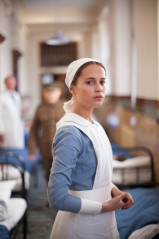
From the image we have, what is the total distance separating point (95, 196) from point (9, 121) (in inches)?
150

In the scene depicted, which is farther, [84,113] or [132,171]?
[132,171]

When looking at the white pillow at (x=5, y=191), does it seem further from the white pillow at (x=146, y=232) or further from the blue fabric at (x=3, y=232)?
the white pillow at (x=146, y=232)

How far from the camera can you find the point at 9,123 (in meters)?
4.81

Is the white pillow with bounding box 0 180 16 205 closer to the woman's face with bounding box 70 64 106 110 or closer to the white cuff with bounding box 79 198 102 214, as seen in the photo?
the white cuff with bounding box 79 198 102 214

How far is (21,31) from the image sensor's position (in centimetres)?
725

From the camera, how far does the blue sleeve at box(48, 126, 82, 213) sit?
1.06m

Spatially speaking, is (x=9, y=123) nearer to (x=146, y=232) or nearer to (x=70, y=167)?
(x=146, y=232)

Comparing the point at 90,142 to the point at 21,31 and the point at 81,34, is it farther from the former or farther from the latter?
the point at 81,34

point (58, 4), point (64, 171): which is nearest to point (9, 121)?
point (58, 4)

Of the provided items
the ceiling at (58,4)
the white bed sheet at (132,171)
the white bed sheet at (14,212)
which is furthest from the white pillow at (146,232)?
the ceiling at (58,4)

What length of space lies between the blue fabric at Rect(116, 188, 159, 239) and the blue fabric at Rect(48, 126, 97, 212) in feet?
2.36

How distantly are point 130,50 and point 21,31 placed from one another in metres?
3.00

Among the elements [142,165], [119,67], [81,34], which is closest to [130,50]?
[119,67]

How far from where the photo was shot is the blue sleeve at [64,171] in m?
1.06
